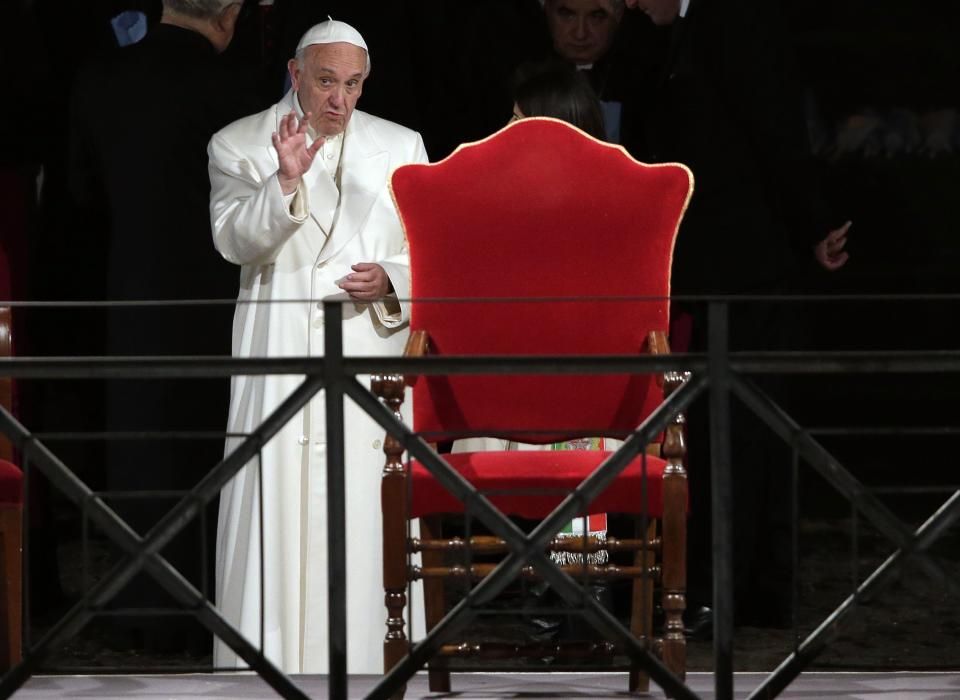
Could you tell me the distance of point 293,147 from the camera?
4562mm

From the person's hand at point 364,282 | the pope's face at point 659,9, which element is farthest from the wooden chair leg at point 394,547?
the pope's face at point 659,9

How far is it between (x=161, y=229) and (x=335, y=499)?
6.47ft

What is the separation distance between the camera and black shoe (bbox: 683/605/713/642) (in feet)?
17.9

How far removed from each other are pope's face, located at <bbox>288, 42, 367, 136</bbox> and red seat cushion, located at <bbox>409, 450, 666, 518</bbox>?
40.2 inches

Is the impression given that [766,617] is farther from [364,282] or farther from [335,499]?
[335,499]

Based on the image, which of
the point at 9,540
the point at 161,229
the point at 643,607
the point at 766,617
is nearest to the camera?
the point at 643,607

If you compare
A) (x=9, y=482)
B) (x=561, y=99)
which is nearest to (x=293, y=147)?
(x=561, y=99)

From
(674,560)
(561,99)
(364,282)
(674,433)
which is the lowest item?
(674,560)

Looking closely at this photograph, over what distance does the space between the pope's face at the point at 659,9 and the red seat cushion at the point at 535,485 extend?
181 cm

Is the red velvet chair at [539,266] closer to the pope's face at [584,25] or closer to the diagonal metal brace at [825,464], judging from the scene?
the diagonal metal brace at [825,464]

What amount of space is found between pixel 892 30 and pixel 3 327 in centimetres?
305

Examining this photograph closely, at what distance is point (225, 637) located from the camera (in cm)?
362

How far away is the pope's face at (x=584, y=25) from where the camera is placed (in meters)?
5.31

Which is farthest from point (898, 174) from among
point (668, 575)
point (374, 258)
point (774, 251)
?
point (668, 575)
